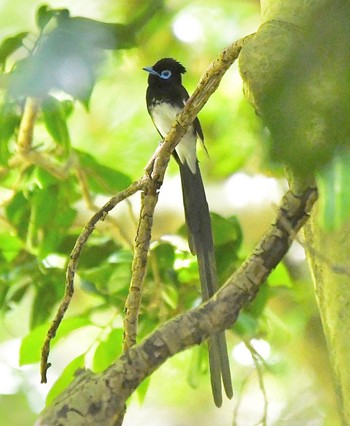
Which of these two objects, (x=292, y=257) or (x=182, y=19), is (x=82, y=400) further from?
(x=182, y=19)

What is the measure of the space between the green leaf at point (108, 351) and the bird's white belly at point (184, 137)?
9.4 inches

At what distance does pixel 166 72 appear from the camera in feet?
3.44

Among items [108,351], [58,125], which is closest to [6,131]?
[58,125]

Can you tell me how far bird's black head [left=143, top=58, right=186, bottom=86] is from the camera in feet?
3.43

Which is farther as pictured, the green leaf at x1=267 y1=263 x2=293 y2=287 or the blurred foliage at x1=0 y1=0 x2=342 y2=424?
the green leaf at x1=267 y1=263 x2=293 y2=287

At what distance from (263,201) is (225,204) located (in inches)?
3.8

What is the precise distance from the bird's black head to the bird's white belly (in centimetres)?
4

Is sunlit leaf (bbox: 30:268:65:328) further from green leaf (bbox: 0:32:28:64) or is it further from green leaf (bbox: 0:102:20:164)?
green leaf (bbox: 0:32:28:64)

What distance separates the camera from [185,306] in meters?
1.04

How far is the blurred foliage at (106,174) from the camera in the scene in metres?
0.67

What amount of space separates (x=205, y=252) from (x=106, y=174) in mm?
307

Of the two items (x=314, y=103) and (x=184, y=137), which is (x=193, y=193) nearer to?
(x=184, y=137)

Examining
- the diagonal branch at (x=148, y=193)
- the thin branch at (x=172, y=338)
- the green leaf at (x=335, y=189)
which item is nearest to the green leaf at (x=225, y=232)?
the diagonal branch at (x=148, y=193)

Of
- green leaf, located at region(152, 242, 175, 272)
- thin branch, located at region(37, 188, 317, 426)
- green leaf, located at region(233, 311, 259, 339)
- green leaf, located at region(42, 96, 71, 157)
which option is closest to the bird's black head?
green leaf, located at region(42, 96, 71, 157)
